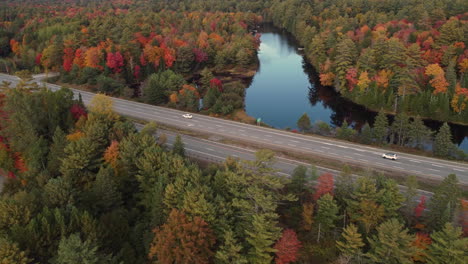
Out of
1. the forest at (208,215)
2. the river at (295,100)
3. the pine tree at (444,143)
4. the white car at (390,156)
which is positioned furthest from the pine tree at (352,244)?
the river at (295,100)

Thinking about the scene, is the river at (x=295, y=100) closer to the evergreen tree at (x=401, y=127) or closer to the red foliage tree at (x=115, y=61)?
the evergreen tree at (x=401, y=127)

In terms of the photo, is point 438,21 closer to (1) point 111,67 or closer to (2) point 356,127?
(2) point 356,127

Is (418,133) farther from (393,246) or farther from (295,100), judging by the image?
(295,100)

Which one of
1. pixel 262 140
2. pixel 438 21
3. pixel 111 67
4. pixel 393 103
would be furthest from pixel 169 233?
pixel 438 21

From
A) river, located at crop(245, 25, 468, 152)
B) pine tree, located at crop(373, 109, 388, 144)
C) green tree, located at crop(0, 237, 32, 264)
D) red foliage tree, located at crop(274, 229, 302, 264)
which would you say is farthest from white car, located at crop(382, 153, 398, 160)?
green tree, located at crop(0, 237, 32, 264)

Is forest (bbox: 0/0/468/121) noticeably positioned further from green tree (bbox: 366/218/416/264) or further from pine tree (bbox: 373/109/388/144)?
green tree (bbox: 366/218/416/264)

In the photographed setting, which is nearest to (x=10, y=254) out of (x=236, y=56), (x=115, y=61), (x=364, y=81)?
(x=115, y=61)
